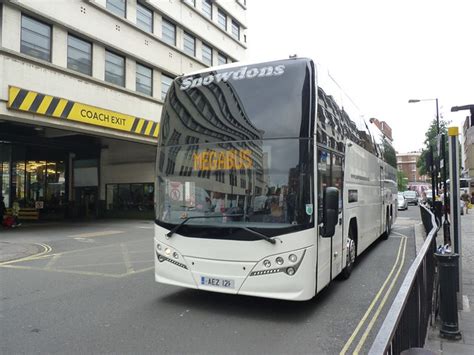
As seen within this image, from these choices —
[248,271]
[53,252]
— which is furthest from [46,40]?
[248,271]

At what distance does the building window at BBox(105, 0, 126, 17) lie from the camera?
2011cm

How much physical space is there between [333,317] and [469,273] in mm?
3764

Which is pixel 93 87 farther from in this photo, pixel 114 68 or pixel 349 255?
pixel 349 255

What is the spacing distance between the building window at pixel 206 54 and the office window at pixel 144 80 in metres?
6.60

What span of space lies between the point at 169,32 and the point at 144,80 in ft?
14.6

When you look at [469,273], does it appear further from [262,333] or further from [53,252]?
[53,252]

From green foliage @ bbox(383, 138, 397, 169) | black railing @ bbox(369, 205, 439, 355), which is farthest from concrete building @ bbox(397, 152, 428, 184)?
black railing @ bbox(369, 205, 439, 355)

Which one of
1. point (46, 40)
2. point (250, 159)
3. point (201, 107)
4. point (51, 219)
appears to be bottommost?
point (51, 219)

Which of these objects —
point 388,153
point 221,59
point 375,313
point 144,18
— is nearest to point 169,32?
point 144,18

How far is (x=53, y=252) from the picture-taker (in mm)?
11664

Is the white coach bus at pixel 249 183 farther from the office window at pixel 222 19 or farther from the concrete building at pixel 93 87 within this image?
the office window at pixel 222 19

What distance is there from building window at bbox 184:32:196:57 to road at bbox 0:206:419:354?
2055 centimetres

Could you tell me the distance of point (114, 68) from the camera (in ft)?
66.4

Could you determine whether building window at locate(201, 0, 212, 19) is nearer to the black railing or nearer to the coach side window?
the coach side window
